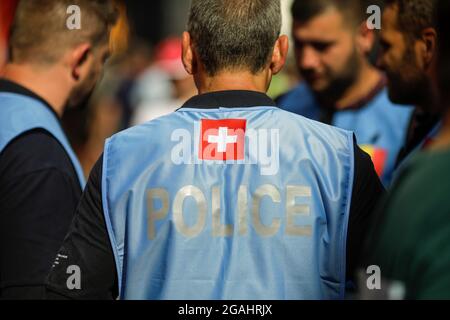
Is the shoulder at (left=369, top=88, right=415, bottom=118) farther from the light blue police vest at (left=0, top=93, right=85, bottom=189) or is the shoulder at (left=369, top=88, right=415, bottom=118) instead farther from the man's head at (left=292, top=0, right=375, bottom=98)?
the light blue police vest at (left=0, top=93, right=85, bottom=189)

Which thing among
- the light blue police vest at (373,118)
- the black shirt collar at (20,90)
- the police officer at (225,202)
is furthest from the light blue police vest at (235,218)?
the light blue police vest at (373,118)

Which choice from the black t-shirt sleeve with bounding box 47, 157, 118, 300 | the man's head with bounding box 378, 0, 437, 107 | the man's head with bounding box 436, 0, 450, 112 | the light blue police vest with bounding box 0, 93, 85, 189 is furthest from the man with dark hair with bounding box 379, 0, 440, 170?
the man's head with bounding box 436, 0, 450, 112

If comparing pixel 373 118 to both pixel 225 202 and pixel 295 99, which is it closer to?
pixel 295 99

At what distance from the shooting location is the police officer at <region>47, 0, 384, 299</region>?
275cm

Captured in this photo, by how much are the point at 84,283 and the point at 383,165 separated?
278 centimetres

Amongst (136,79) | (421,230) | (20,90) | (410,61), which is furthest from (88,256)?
(136,79)

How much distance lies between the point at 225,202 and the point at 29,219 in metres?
0.93

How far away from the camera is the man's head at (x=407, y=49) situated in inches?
147

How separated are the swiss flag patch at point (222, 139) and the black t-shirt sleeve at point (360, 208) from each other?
1.23ft

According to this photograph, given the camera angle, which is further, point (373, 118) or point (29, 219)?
point (373, 118)

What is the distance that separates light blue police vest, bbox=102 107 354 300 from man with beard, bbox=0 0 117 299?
60 cm

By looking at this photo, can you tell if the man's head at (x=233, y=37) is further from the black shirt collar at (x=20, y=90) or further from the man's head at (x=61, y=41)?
the man's head at (x=61, y=41)

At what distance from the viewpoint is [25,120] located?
351 cm

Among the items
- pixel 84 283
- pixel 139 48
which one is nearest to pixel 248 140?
pixel 84 283
